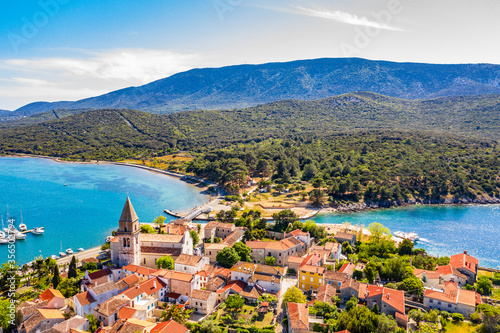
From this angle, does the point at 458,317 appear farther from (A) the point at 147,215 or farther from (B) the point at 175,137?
(B) the point at 175,137

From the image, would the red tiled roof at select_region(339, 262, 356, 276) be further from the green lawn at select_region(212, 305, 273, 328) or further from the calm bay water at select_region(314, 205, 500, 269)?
the calm bay water at select_region(314, 205, 500, 269)

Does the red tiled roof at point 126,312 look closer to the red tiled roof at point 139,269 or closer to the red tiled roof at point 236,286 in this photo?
the red tiled roof at point 139,269

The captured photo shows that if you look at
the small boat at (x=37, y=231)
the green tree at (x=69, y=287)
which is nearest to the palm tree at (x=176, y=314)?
the green tree at (x=69, y=287)

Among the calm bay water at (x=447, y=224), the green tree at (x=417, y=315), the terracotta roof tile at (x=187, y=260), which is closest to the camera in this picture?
the green tree at (x=417, y=315)

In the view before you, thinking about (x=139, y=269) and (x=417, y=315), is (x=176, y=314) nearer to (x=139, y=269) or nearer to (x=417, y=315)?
(x=139, y=269)

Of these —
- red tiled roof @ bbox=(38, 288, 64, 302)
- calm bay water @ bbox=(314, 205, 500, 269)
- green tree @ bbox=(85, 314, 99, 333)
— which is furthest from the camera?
calm bay water @ bbox=(314, 205, 500, 269)

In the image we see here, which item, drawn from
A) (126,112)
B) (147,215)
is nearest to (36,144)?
(126,112)

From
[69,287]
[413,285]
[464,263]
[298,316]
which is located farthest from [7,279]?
[464,263]

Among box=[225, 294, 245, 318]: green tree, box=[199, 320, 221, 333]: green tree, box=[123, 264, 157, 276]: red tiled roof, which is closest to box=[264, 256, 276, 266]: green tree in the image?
box=[225, 294, 245, 318]: green tree
